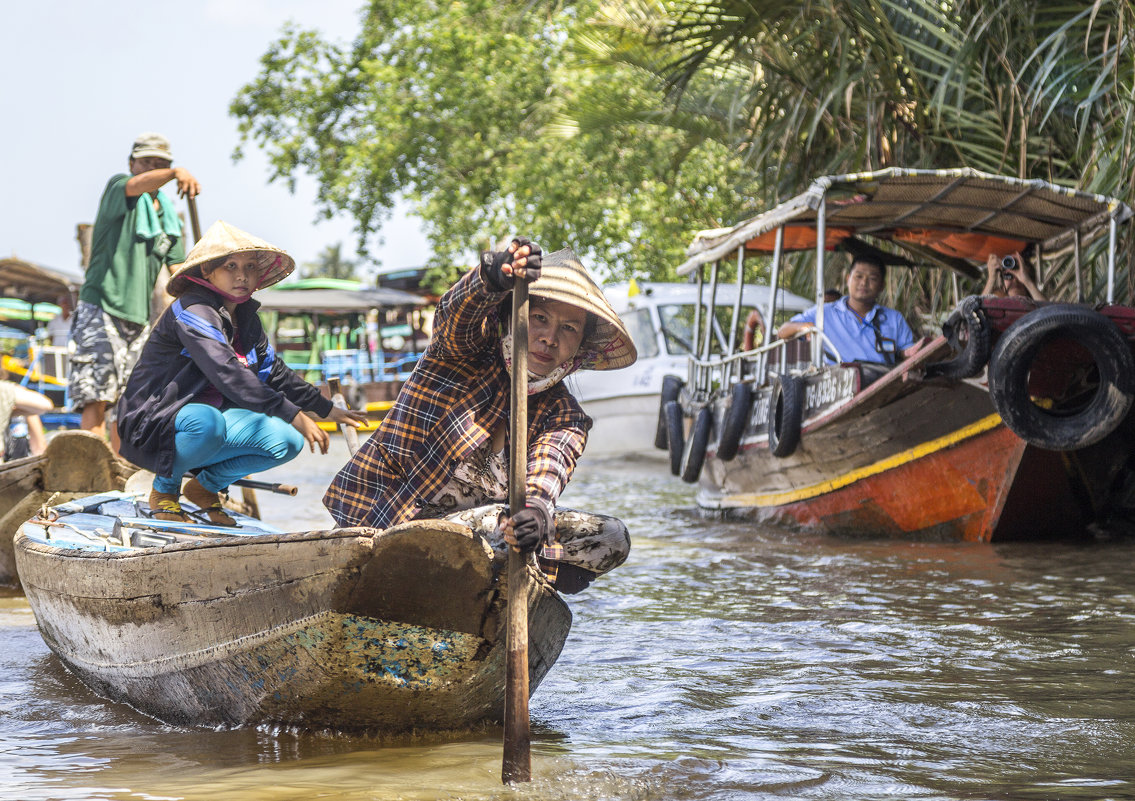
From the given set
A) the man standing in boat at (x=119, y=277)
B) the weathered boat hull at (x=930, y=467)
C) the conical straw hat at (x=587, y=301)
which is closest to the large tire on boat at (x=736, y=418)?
the weathered boat hull at (x=930, y=467)

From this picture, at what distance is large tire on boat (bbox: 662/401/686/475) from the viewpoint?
36.8 feet

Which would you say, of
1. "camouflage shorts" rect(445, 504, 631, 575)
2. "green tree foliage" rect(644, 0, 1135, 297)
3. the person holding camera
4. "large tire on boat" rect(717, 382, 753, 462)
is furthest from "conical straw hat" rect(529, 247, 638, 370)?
"green tree foliage" rect(644, 0, 1135, 297)

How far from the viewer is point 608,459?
1588 centimetres

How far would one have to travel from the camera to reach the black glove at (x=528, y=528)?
2.90 m

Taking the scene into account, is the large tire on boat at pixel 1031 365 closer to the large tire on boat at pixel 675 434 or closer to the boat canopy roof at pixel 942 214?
the boat canopy roof at pixel 942 214

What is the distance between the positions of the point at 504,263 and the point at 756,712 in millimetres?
1757

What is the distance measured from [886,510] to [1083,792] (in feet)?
16.3

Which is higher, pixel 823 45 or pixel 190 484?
pixel 823 45

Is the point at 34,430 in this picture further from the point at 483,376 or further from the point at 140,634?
the point at 483,376

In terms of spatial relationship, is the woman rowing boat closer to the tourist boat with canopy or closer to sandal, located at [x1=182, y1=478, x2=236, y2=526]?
sandal, located at [x1=182, y1=478, x2=236, y2=526]

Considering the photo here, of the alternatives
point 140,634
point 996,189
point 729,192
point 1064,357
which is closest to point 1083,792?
point 140,634

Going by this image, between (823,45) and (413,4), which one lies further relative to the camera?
(413,4)

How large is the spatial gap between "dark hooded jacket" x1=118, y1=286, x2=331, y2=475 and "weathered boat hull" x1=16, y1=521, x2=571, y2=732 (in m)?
0.82

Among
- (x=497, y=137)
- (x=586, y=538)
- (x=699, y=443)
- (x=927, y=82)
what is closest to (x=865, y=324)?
(x=699, y=443)
